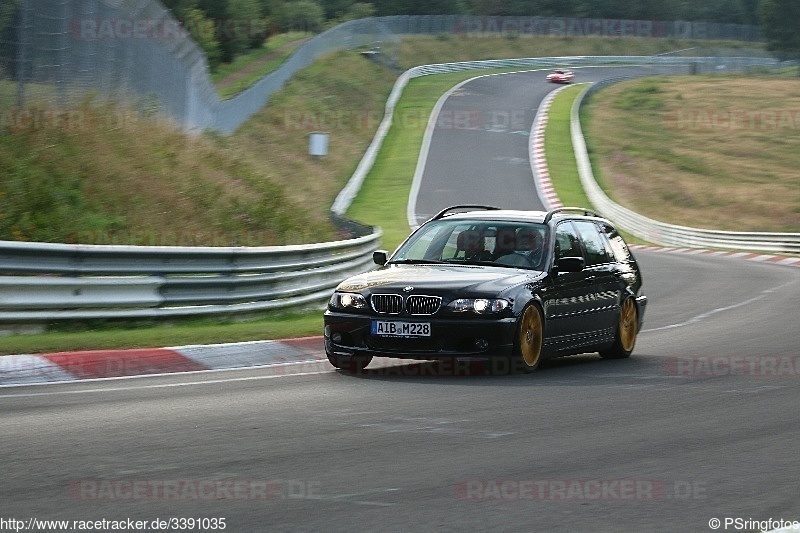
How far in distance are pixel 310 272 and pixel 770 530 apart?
1189 centimetres

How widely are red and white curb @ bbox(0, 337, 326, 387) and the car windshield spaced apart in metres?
1.44

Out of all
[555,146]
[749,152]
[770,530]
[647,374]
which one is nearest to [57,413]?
[770,530]

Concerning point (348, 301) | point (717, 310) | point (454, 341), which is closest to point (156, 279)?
point (348, 301)

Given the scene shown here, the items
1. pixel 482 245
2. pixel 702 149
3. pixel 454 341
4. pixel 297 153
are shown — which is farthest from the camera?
pixel 702 149

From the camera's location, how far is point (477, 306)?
35.8 ft

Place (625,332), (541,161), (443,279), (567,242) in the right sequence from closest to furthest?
(443,279)
(567,242)
(625,332)
(541,161)

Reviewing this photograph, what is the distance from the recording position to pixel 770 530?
558cm

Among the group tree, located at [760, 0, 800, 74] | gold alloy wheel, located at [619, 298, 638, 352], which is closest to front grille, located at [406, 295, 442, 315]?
gold alloy wheel, located at [619, 298, 638, 352]

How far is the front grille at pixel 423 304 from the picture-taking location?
10891 millimetres

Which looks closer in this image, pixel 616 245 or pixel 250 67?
pixel 616 245

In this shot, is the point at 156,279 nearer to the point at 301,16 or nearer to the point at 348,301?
the point at 348,301

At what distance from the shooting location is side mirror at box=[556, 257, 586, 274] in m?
12.0

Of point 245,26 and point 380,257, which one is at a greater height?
point 380,257

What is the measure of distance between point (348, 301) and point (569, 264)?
7.13 feet
